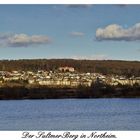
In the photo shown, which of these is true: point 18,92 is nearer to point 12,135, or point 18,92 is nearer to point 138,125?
point 138,125

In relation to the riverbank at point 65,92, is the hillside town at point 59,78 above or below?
above

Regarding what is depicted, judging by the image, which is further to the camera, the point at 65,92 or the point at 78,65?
the point at 65,92

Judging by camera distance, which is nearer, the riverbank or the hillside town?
the hillside town

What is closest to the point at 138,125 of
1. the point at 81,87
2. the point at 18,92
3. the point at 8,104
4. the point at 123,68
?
the point at 123,68

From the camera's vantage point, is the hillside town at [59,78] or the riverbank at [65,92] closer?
the hillside town at [59,78]

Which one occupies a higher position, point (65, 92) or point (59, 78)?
point (59, 78)

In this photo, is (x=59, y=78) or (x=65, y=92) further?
A: (x=65, y=92)
